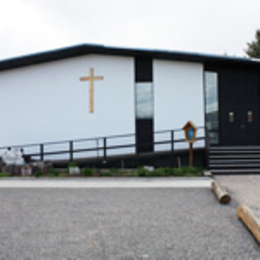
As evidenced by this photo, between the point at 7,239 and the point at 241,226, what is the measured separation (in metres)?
3.65

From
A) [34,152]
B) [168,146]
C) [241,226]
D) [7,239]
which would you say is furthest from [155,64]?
[7,239]

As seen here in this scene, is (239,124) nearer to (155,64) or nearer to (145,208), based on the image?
(155,64)

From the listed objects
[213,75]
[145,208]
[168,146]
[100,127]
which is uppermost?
[213,75]

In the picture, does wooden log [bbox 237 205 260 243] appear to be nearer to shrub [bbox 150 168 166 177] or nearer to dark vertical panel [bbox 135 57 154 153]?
shrub [bbox 150 168 166 177]

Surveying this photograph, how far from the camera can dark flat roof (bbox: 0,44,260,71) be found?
1259 cm

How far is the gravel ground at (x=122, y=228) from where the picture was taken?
3633 mm

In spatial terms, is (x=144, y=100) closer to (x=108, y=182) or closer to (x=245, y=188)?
(x=108, y=182)

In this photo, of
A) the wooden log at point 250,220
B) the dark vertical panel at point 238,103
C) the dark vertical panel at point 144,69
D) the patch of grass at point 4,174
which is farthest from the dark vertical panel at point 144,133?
the wooden log at point 250,220

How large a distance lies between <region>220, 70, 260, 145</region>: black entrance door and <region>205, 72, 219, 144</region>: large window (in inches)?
9.4

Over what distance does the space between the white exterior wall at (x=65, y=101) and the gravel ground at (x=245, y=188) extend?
16.9ft

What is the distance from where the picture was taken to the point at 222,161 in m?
11.0

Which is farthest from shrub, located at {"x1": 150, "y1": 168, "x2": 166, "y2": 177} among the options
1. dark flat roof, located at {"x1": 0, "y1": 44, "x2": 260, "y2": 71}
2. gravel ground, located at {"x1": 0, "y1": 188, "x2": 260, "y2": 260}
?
dark flat roof, located at {"x1": 0, "y1": 44, "x2": 260, "y2": 71}

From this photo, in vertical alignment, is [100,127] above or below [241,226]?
above

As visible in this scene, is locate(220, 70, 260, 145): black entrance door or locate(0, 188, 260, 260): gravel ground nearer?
locate(0, 188, 260, 260): gravel ground
